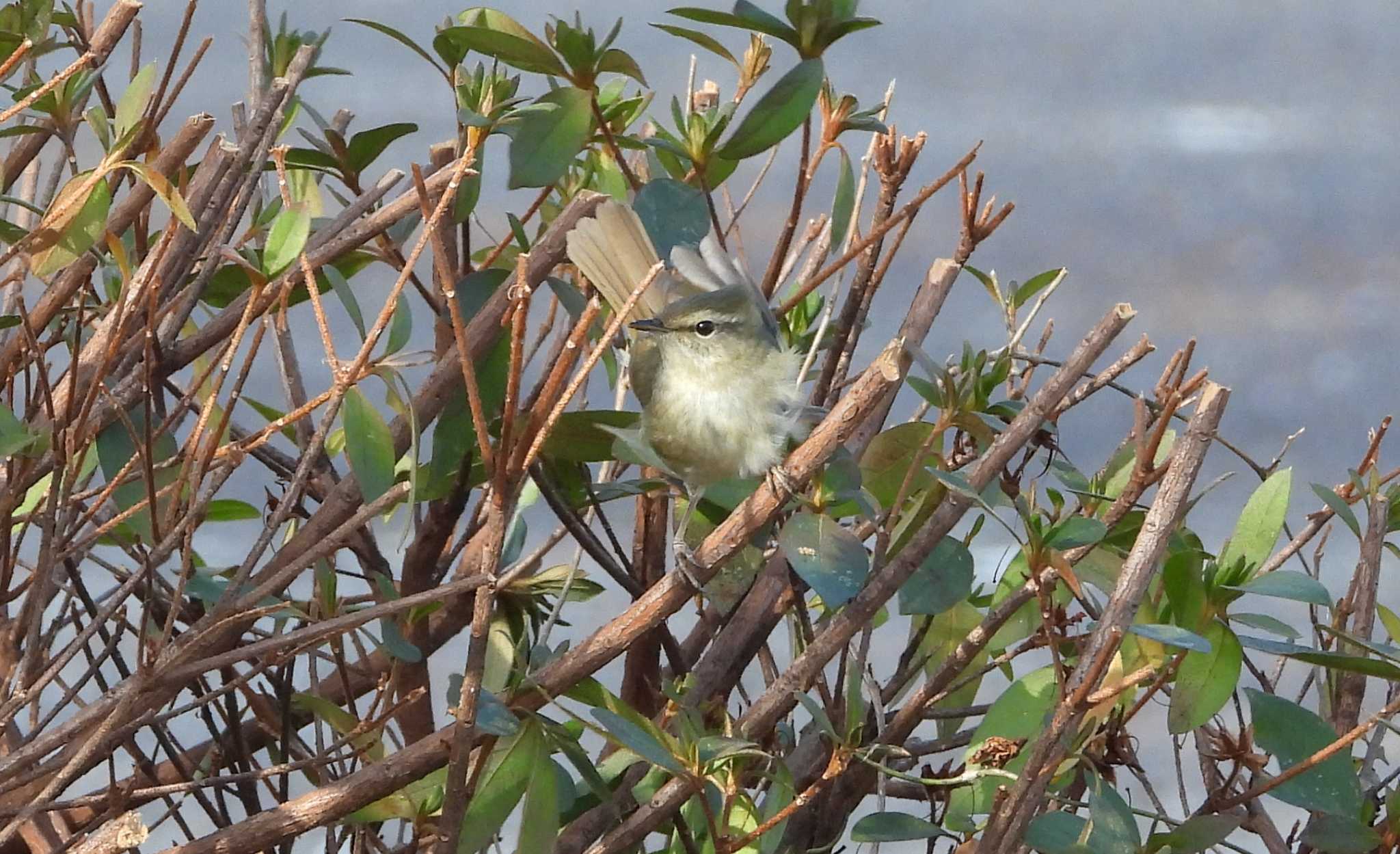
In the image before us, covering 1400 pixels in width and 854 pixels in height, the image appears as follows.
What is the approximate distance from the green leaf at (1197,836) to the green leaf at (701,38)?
2.38 ft

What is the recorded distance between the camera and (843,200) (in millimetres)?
1378

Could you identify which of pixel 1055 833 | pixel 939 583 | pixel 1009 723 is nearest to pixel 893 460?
pixel 939 583

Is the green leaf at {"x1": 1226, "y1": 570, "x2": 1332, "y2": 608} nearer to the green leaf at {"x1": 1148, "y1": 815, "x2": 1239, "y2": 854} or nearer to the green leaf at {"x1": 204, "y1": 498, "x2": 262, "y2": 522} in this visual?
the green leaf at {"x1": 1148, "y1": 815, "x2": 1239, "y2": 854}

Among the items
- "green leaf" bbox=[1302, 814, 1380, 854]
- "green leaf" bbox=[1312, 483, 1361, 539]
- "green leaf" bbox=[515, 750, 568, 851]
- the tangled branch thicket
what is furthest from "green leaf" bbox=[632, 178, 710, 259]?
"green leaf" bbox=[1302, 814, 1380, 854]

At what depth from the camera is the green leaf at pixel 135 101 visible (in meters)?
1.15

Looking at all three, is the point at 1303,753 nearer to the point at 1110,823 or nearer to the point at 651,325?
the point at 1110,823

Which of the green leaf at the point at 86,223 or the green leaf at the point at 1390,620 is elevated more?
the green leaf at the point at 1390,620

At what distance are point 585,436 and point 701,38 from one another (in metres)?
0.37

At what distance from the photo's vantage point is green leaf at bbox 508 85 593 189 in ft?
3.71

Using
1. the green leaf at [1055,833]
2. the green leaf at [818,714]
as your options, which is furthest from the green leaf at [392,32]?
the green leaf at [1055,833]

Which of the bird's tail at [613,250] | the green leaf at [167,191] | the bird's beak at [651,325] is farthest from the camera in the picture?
the bird's beak at [651,325]

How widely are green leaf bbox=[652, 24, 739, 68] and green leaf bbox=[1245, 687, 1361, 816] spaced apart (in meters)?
0.69

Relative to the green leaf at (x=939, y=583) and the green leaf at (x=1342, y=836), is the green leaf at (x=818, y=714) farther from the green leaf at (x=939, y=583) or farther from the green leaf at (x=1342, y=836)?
the green leaf at (x=1342, y=836)

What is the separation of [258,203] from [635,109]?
45cm
